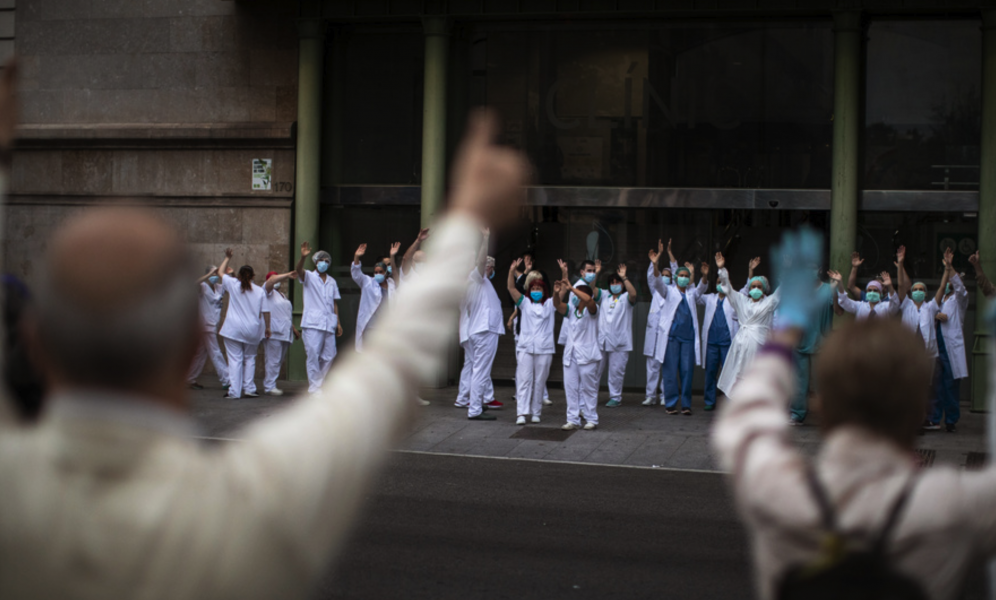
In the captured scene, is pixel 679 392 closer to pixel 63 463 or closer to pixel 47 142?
pixel 47 142

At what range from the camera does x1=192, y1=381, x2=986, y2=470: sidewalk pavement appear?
11.4m

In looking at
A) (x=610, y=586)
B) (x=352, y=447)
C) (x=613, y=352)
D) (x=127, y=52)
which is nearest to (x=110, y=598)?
(x=352, y=447)

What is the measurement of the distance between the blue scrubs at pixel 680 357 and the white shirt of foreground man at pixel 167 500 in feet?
44.1

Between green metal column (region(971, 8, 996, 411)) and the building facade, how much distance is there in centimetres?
3

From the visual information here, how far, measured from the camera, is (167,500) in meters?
1.32

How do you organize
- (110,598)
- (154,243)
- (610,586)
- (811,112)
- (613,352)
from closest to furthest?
(110,598) → (154,243) → (610,586) → (613,352) → (811,112)

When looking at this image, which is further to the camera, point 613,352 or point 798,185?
point 798,185

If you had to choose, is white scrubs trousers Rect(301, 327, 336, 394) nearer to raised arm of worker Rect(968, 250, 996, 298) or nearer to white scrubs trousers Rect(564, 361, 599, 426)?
white scrubs trousers Rect(564, 361, 599, 426)

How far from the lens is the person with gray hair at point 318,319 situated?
15.5 metres

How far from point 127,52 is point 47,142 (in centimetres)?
205

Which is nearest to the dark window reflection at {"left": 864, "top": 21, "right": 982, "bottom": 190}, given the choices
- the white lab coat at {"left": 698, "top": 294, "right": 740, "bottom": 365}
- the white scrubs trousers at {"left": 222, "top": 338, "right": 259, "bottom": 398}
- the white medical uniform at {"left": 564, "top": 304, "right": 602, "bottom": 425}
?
the white lab coat at {"left": 698, "top": 294, "right": 740, "bottom": 365}

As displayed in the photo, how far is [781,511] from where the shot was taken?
191 centimetres

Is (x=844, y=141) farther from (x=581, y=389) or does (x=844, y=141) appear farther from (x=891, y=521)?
(x=891, y=521)

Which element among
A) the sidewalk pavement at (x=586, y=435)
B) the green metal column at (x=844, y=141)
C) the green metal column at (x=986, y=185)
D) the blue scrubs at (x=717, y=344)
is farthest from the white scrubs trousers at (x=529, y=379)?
the green metal column at (x=986, y=185)
